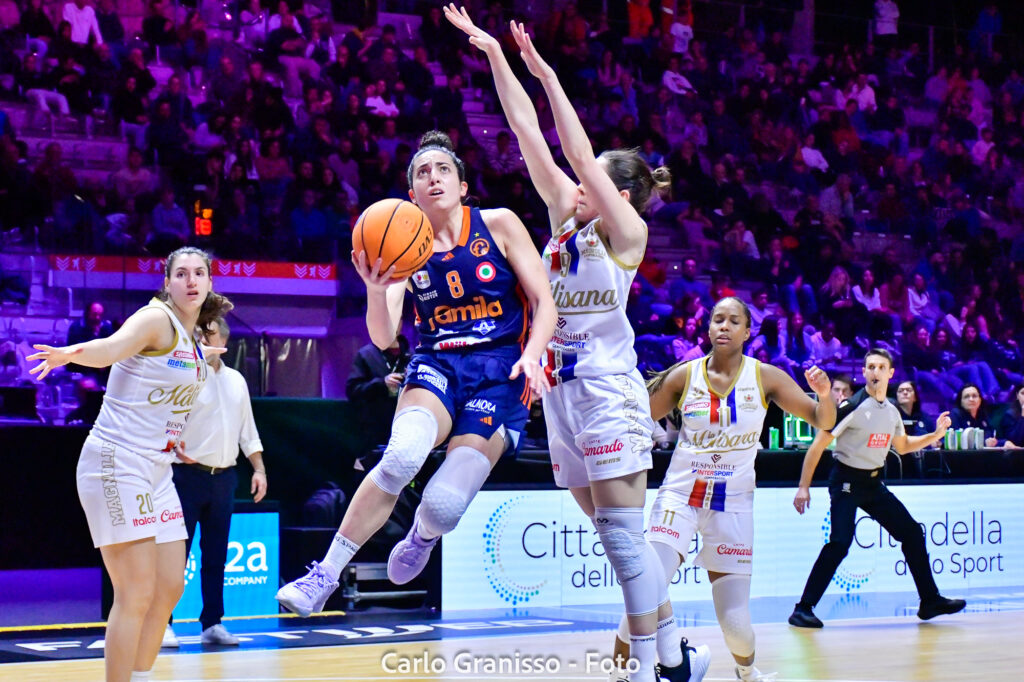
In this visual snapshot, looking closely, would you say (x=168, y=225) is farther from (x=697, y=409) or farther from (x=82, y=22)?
(x=697, y=409)

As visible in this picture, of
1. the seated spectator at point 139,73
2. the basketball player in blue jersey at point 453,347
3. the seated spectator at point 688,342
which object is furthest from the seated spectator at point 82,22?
the basketball player in blue jersey at point 453,347

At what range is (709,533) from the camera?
6336 mm

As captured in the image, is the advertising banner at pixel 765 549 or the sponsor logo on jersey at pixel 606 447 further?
the advertising banner at pixel 765 549

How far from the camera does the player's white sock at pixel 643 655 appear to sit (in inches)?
189

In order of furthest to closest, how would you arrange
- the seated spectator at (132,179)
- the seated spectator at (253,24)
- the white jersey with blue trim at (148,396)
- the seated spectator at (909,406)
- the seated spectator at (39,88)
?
1. the seated spectator at (253,24)
2. the seated spectator at (39,88)
3. the seated spectator at (132,179)
4. the seated spectator at (909,406)
5. the white jersey with blue trim at (148,396)

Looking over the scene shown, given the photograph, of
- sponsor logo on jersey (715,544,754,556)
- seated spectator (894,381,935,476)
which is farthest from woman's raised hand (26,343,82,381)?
seated spectator (894,381,935,476)

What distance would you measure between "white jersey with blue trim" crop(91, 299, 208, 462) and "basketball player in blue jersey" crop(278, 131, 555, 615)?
1059 millimetres

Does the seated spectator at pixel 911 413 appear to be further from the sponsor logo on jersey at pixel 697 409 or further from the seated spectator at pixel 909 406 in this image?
the sponsor logo on jersey at pixel 697 409

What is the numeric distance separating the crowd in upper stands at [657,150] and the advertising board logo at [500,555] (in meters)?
2.99

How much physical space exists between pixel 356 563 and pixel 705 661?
14.4 ft

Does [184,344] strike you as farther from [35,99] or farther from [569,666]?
[35,99]

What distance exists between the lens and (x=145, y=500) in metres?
5.00

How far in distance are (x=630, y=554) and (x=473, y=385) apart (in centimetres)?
96

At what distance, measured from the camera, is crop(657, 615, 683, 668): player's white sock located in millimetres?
5262
